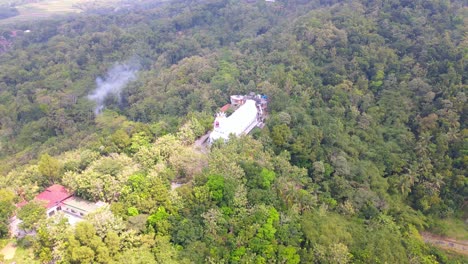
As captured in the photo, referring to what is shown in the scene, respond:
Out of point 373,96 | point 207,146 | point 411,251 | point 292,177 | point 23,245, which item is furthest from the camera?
point 373,96

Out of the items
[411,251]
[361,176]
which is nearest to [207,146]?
[361,176]

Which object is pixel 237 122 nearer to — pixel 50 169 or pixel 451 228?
pixel 50 169

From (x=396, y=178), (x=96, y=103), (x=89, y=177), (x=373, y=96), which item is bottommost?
(x=96, y=103)

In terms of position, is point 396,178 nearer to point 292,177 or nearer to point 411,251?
point 411,251

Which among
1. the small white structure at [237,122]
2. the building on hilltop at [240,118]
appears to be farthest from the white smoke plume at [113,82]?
the small white structure at [237,122]

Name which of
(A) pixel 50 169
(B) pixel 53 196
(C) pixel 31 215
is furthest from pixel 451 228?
(A) pixel 50 169

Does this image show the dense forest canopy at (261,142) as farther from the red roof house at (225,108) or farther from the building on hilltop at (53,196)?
the red roof house at (225,108)

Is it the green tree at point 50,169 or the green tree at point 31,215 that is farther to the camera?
the green tree at point 50,169
